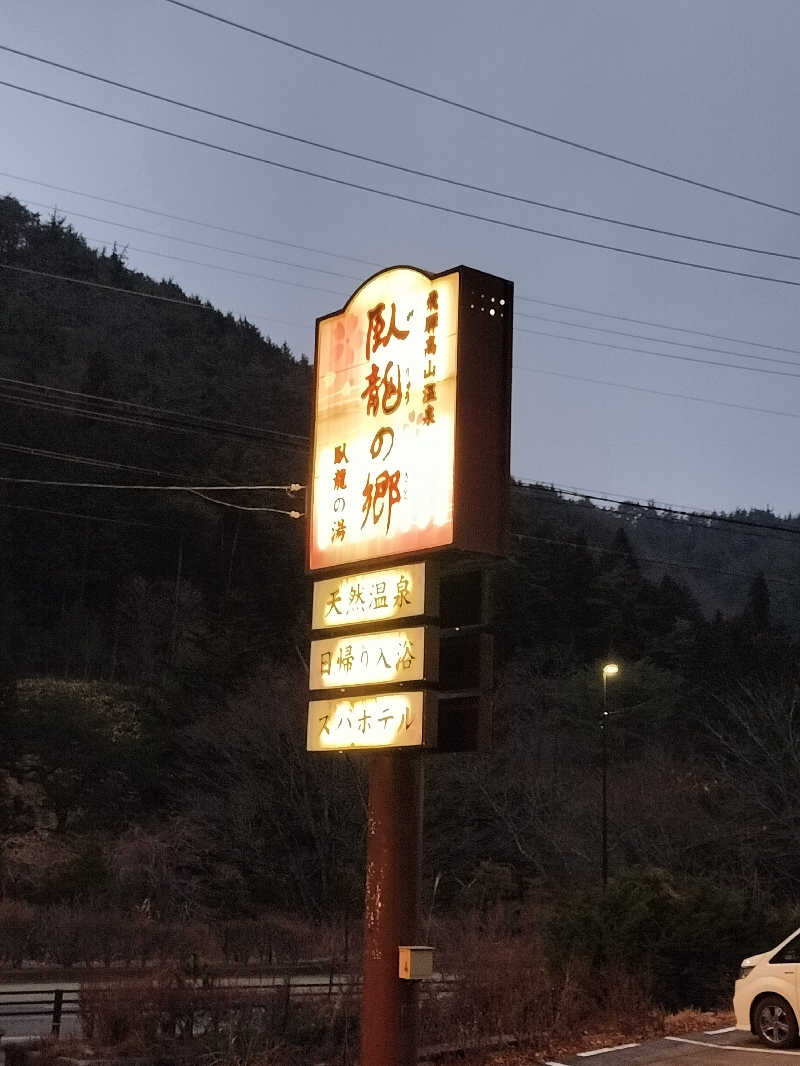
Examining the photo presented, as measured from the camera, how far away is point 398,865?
11.0 m

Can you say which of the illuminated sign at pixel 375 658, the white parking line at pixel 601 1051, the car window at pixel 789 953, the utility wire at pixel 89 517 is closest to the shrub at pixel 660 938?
the white parking line at pixel 601 1051

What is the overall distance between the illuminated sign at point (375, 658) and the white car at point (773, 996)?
758 centimetres

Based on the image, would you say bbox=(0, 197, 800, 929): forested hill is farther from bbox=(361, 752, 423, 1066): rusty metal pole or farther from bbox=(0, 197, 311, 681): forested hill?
bbox=(361, 752, 423, 1066): rusty metal pole

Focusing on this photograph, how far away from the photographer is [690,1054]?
49.6 feet

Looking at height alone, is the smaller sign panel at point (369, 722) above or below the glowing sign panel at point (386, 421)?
below

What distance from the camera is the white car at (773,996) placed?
15203mm

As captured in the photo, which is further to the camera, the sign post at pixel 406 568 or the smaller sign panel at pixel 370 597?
the smaller sign panel at pixel 370 597

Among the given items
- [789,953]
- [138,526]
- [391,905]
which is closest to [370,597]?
[391,905]

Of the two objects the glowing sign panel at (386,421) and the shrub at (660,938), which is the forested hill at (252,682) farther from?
the glowing sign panel at (386,421)

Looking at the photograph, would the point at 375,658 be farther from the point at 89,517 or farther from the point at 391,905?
the point at 89,517

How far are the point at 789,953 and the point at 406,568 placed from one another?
319 inches

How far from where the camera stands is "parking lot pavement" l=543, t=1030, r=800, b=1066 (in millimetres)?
14523

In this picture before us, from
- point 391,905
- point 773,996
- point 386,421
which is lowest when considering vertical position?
point 773,996

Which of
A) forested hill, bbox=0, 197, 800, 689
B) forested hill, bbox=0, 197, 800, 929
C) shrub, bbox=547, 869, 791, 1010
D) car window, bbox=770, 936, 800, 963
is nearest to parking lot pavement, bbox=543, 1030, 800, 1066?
car window, bbox=770, 936, 800, 963
